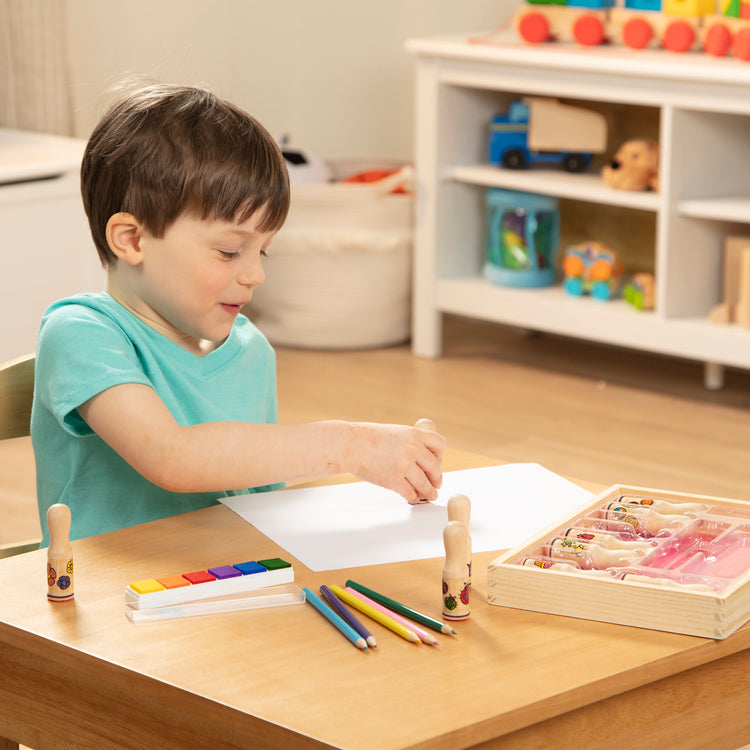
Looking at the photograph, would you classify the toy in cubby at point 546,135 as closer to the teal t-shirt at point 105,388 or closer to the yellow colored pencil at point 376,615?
the teal t-shirt at point 105,388

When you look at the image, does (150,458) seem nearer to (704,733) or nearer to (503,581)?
(503,581)

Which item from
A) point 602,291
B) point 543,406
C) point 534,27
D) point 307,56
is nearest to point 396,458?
point 543,406

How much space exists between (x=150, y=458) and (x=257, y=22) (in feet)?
9.89

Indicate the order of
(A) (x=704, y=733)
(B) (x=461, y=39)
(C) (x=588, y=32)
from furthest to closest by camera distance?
1. (B) (x=461, y=39)
2. (C) (x=588, y=32)
3. (A) (x=704, y=733)

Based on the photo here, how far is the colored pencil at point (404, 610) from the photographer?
0.76 m

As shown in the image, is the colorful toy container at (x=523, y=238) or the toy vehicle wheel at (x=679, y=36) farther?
the colorful toy container at (x=523, y=238)

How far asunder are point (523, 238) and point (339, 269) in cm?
48

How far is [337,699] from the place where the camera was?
668 mm

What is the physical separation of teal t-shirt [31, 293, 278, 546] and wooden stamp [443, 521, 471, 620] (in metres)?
0.30

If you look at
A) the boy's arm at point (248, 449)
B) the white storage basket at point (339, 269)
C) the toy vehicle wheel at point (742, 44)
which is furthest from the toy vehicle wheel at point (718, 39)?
the boy's arm at point (248, 449)

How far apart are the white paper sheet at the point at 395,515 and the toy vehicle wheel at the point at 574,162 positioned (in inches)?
85.9

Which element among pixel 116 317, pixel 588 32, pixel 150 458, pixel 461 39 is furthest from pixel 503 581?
pixel 461 39

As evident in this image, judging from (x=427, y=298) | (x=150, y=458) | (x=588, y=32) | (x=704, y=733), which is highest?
(x=588, y=32)

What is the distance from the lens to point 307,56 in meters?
3.82
